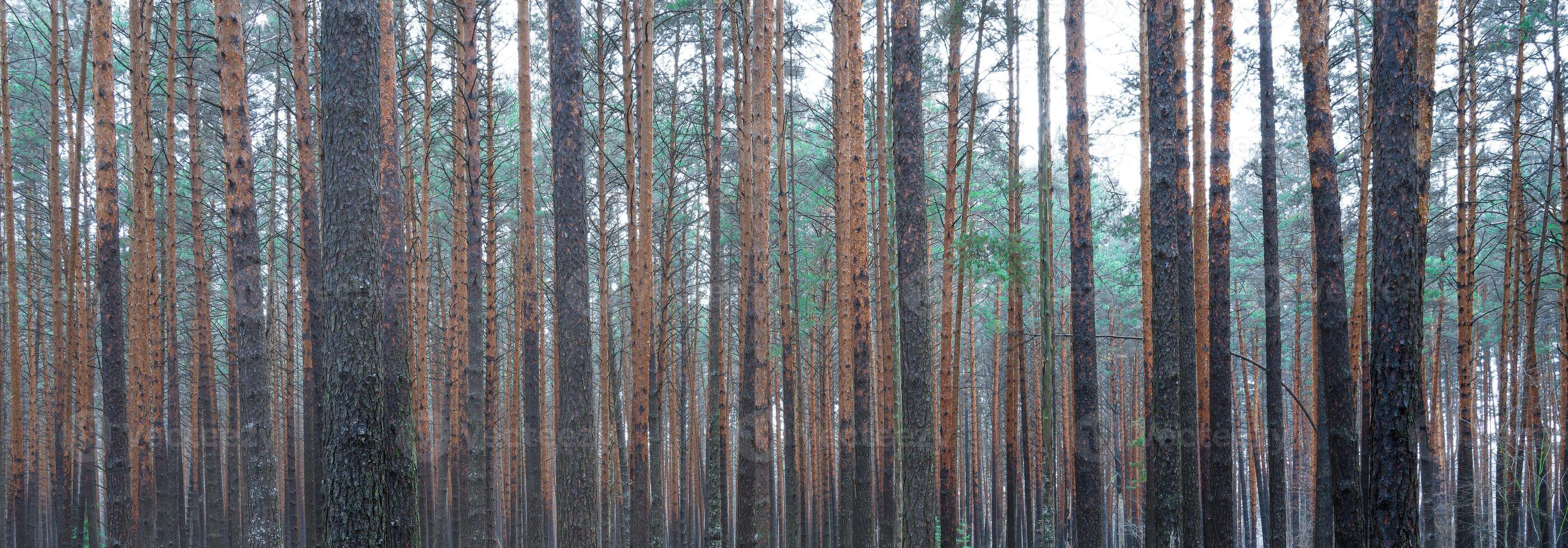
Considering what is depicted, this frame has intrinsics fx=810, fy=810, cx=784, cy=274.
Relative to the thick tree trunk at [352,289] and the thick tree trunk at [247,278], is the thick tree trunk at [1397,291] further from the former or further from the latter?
the thick tree trunk at [247,278]

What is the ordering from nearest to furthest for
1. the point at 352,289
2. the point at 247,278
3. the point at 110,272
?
1. the point at 352,289
2. the point at 247,278
3. the point at 110,272

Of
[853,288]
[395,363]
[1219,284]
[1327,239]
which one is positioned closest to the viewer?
[395,363]

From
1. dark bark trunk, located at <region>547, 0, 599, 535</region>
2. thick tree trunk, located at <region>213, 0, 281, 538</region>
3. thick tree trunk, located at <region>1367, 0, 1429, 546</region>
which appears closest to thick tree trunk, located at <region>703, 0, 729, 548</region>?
dark bark trunk, located at <region>547, 0, 599, 535</region>

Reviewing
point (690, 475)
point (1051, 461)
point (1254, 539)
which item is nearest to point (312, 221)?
point (1051, 461)

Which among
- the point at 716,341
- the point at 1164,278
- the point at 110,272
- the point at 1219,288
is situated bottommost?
the point at 716,341

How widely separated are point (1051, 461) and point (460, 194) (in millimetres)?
8012

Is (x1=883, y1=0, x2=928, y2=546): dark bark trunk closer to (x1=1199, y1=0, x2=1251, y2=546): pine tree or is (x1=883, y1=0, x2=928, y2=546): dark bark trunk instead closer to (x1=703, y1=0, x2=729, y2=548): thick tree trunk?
(x1=1199, y1=0, x2=1251, y2=546): pine tree

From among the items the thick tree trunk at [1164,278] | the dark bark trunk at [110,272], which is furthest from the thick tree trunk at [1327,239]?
the dark bark trunk at [110,272]

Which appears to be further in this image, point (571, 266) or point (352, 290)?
point (571, 266)

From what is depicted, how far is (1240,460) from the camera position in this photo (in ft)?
78.2

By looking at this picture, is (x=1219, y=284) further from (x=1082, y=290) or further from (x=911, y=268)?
(x=911, y=268)

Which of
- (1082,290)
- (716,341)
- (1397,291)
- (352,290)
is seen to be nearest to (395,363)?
(352,290)

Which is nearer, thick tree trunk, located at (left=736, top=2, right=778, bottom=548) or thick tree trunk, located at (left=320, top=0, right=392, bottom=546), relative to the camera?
thick tree trunk, located at (left=320, top=0, right=392, bottom=546)

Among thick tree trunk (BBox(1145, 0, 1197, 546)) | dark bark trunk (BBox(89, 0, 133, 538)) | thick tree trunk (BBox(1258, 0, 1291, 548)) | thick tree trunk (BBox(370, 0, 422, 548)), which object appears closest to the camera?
thick tree trunk (BBox(370, 0, 422, 548))
